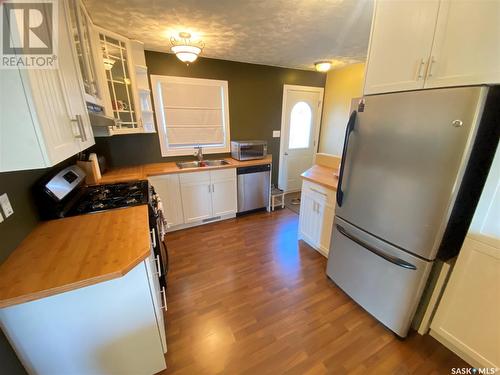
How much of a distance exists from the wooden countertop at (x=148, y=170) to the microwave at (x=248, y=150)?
88 mm

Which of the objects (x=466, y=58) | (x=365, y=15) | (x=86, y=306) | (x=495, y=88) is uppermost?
(x=365, y=15)

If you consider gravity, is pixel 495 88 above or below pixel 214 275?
above

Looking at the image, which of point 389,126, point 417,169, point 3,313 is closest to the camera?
point 3,313

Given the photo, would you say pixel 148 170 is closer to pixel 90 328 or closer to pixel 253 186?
Result: pixel 253 186

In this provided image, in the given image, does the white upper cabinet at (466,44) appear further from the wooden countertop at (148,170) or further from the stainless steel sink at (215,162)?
the stainless steel sink at (215,162)

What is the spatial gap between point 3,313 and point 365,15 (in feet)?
9.98

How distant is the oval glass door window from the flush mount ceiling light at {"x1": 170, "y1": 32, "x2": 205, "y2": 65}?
2285 millimetres

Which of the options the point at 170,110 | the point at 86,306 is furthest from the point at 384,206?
the point at 170,110

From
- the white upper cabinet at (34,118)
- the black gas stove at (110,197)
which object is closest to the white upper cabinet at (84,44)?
the white upper cabinet at (34,118)

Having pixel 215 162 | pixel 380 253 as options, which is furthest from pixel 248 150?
pixel 380 253

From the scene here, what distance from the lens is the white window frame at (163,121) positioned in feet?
9.32

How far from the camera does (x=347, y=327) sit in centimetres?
158

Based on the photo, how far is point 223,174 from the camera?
3027 mm

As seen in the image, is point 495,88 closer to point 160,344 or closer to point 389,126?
Result: point 389,126
